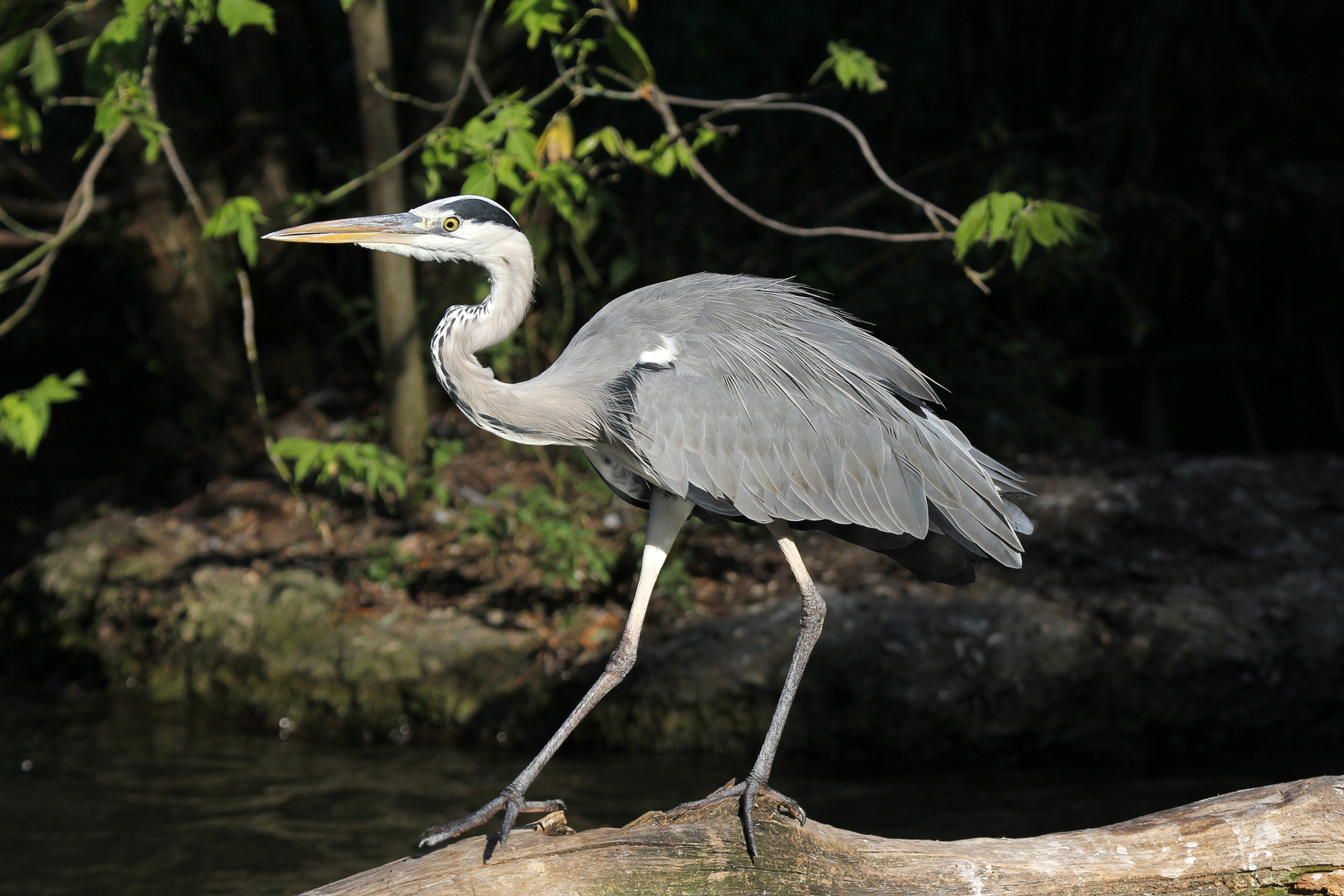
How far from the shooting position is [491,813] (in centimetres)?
290

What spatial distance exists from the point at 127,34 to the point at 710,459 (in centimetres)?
241

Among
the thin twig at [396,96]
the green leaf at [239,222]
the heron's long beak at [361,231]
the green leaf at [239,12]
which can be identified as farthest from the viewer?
the thin twig at [396,96]

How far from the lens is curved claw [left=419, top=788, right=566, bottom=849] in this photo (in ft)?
9.35

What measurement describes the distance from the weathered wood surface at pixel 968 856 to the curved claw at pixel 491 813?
0.07 meters

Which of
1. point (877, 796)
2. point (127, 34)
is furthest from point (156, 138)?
point (877, 796)

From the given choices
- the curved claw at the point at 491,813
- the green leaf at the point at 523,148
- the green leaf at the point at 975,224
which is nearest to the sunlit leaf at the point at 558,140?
the green leaf at the point at 523,148

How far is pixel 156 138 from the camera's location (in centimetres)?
474

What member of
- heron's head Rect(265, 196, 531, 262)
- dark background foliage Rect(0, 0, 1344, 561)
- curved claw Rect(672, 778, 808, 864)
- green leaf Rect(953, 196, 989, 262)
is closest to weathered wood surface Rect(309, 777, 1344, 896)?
curved claw Rect(672, 778, 808, 864)

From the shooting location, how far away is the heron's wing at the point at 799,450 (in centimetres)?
338

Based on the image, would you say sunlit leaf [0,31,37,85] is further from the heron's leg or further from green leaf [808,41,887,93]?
green leaf [808,41,887,93]

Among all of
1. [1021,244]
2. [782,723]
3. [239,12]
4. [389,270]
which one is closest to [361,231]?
[239,12]

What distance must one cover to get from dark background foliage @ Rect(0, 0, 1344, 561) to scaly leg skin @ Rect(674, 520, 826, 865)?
136 inches

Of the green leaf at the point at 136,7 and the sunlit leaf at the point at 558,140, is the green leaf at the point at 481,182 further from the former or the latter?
the green leaf at the point at 136,7

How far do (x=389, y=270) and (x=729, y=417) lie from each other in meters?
3.49
